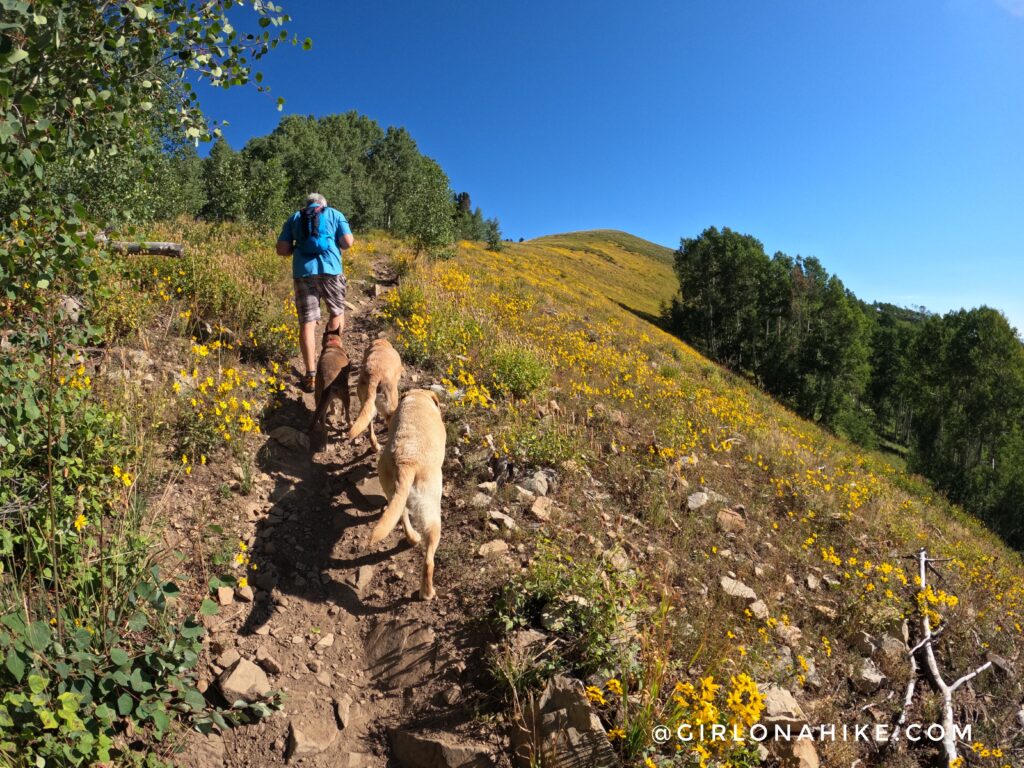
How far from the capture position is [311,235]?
5.82m

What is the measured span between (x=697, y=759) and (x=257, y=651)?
9.34ft

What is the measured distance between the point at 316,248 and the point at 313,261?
17 centimetres

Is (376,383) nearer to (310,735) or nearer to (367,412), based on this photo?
(367,412)

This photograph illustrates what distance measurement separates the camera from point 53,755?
1.92 meters

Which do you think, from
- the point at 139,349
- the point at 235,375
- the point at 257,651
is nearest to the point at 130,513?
the point at 257,651

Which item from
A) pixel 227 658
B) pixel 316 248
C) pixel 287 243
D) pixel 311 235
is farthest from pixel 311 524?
pixel 287 243

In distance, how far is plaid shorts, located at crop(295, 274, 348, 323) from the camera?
5.97m

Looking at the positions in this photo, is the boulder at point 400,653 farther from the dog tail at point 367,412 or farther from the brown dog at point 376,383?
the brown dog at point 376,383

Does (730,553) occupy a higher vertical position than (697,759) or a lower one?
higher

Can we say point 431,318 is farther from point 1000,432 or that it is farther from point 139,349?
point 1000,432

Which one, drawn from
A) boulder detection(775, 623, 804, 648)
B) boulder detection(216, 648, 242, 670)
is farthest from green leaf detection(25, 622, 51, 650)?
boulder detection(775, 623, 804, 648)

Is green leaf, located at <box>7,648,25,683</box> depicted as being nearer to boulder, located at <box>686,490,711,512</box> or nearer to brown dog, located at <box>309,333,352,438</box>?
brown dog, located at <box>309,333,352,438</box>

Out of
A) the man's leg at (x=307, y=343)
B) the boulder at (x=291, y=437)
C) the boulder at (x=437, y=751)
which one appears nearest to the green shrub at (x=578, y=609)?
the boulder at (x=437, y=751)

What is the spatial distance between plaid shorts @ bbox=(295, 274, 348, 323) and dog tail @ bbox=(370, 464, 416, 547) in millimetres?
3188
